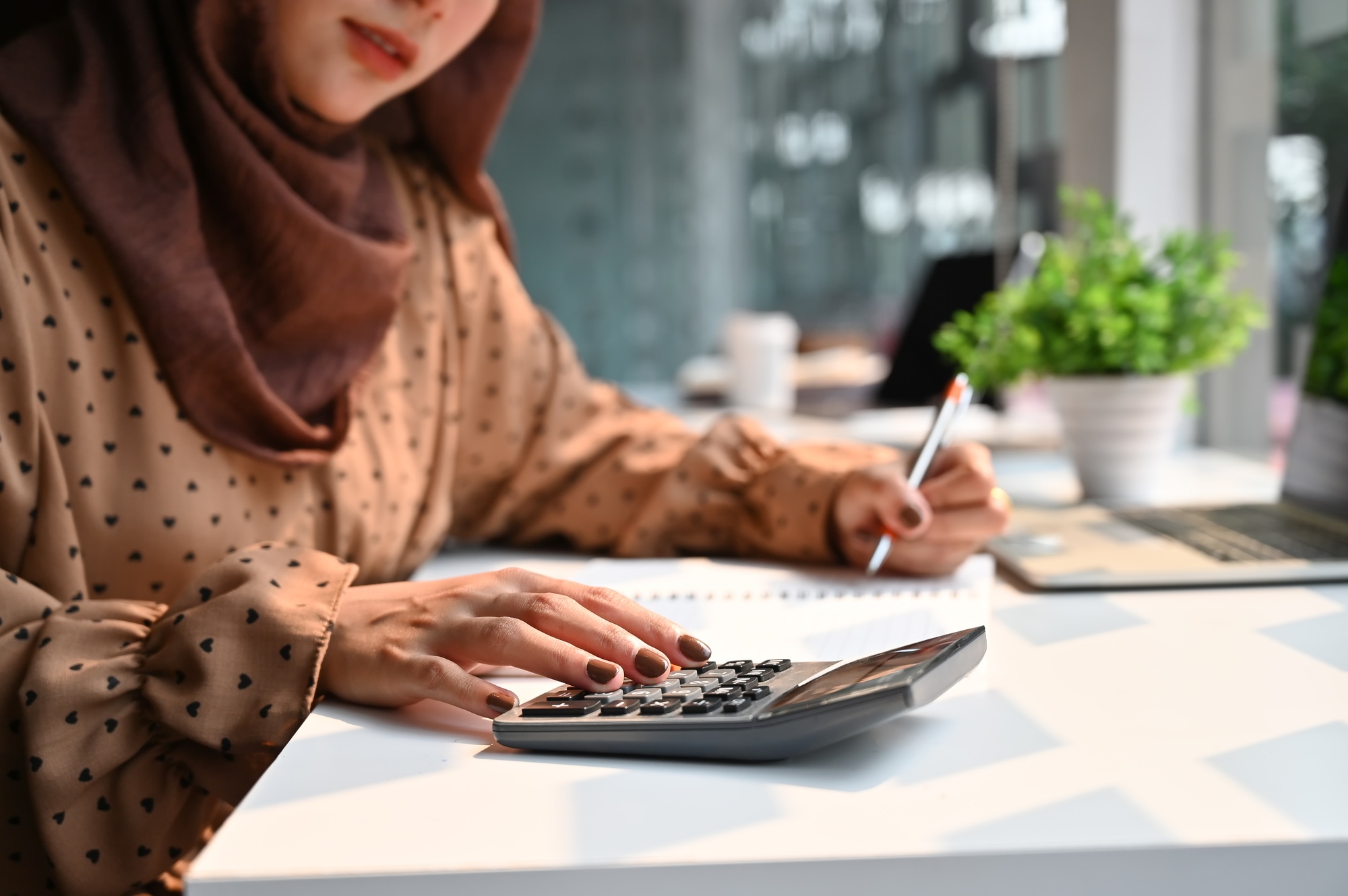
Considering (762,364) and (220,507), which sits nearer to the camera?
(220,507)

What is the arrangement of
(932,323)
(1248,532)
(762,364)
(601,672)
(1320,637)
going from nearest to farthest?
(601,672) → (1320,637) → (1248,532) → (932,323) → (762,364)

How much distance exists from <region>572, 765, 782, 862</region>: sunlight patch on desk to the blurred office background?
1231mm

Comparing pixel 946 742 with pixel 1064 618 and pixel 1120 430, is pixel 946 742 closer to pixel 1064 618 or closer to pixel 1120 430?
pixel 1064 618

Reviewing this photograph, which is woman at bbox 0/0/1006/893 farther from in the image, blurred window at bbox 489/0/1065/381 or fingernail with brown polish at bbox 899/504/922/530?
blurred window at bbox 489/0/1065/381

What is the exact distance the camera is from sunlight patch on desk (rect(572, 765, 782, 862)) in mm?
382

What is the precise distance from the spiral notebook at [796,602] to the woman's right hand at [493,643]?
77mm

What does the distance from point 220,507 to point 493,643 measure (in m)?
0.33

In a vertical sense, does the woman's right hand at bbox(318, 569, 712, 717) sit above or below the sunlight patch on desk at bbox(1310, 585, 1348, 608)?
above

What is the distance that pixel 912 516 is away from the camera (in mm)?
772

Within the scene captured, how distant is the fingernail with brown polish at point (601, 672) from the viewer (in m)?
0.50

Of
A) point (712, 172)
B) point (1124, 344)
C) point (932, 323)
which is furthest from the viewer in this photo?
point (712, 172)

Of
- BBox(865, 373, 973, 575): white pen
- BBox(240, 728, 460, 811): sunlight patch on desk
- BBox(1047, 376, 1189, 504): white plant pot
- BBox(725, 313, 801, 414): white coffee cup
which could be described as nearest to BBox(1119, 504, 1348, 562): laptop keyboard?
BBox(1047, 376, 1189, 504): white plant pot

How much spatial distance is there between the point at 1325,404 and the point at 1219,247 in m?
0.21

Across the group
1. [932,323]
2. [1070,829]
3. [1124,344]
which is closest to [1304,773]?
[1070,829]
